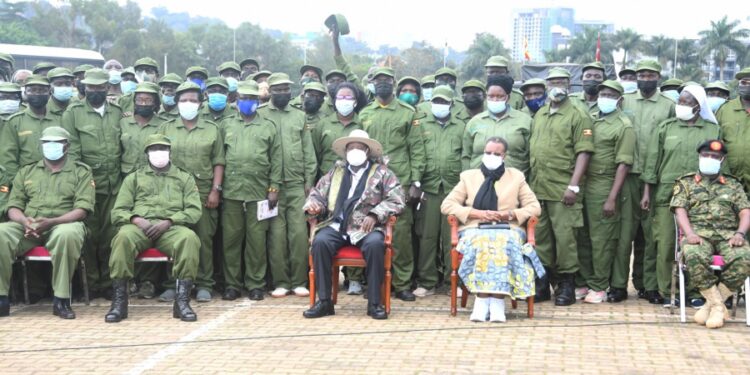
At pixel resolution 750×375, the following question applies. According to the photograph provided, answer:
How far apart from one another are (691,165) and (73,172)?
5714 millimetres

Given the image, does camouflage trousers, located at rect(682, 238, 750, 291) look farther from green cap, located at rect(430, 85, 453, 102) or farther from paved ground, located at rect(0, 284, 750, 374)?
green cap, located at rect(430, 85, 453, 102)

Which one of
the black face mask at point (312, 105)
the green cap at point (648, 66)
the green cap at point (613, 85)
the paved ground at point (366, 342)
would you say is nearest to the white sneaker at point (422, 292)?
the paved ground at point (366, 342)

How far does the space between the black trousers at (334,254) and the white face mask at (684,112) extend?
9.67 ft

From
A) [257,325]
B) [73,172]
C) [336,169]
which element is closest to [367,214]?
[336,169]

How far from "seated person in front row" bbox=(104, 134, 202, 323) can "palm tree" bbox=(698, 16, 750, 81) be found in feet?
249

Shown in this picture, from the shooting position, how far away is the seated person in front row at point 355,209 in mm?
8492

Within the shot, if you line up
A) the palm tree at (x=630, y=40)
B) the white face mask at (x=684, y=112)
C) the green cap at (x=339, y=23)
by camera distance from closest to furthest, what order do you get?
the white face mask at (x=684, y=112) < the green cap at (x=339, y=23) < the palm tree at (x=630, y=40)

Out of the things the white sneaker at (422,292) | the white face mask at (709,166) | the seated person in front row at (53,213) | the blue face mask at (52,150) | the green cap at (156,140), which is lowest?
the white sneaker at (422,292)

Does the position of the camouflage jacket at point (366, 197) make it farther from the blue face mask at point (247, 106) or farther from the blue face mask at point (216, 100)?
the blue face mask at point (216, 100)

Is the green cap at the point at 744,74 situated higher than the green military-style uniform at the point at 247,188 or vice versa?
the green cap at the point at 744,74

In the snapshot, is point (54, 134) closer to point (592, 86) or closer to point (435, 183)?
point (435, 183)

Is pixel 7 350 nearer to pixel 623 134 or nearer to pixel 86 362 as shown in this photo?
pixel 86 362

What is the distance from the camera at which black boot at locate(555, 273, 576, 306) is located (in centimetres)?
917

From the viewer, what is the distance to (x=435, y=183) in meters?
9.77
